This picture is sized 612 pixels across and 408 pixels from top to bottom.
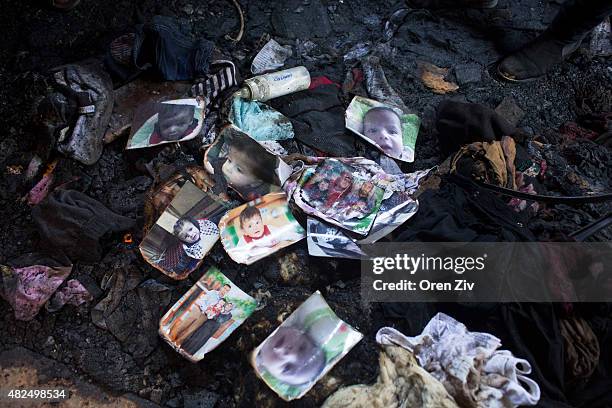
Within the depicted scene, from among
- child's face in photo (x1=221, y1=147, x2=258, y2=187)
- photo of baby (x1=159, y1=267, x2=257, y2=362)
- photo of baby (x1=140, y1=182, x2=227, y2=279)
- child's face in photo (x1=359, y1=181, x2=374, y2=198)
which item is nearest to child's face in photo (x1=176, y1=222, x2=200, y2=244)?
photo of baby (x1=140, y1=182, x2=227, y2=279)

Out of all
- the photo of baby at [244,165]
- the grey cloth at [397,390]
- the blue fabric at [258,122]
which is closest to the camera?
the grey cloth at [397,390]

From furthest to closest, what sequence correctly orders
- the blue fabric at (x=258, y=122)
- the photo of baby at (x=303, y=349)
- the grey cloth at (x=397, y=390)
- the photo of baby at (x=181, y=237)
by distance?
1. the blue fabric at (x=258, y=122)
2. the photo of baby at (x=181, y=237)
3. the photo of baby at (x=303, y=349)
4. the grey cloth at (x=397, y=390)

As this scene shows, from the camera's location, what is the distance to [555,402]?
1573 millimetres

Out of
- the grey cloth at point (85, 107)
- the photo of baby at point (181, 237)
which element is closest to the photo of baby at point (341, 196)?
the photo of baby at point (181, 237)

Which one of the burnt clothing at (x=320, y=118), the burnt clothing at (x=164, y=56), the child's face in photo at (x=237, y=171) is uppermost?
the burnt clothing at (x=164, y=56)

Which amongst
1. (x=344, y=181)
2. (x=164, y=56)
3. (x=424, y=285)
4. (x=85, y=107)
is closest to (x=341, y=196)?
(x=344, y=181)

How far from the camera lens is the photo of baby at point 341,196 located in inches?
76.7

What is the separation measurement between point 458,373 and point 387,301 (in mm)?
370

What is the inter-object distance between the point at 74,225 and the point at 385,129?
51.5 inches

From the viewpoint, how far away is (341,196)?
2000 mm

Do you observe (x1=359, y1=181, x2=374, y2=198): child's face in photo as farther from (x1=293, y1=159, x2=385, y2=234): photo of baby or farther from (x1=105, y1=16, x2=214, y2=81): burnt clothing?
(x1=105, y1=16, x2=214, y2=81): burnt clothing

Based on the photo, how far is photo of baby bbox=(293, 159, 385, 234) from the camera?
1948 mm

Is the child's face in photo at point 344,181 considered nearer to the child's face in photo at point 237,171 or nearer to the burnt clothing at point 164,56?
the child's face in photo at point 237,171

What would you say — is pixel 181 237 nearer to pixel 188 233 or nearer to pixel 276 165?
pixel 188 233
